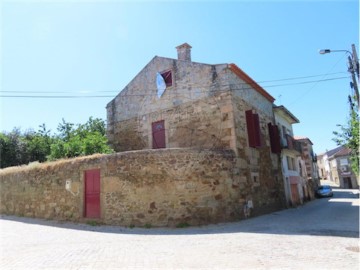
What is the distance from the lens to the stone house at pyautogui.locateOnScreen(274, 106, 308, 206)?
1805 cm

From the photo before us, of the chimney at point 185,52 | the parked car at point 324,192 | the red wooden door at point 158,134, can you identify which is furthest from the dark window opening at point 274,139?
the parked car at point 324,192

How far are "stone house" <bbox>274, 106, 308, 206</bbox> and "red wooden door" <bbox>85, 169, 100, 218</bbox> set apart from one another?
448 inches

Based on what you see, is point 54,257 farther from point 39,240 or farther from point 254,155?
point 254,155

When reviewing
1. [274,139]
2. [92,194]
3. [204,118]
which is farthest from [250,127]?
[92,194]

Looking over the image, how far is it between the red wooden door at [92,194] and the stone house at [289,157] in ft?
37.3

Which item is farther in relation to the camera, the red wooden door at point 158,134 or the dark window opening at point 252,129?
the red wooden door at point 158,134

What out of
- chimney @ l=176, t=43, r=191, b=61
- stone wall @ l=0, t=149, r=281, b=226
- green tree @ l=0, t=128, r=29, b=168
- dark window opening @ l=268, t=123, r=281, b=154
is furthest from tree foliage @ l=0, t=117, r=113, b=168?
dark window opening @ l=268, t=123, r=281, b=154

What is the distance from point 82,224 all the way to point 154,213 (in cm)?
277

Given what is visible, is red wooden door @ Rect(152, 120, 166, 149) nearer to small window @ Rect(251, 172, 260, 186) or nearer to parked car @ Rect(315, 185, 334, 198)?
small window @ Rect(251, 172, 260, 186)

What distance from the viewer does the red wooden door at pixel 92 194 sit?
1054 cm

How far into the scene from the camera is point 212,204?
10.2 m

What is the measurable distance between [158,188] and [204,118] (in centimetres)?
420

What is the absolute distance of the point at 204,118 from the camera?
1273 cm

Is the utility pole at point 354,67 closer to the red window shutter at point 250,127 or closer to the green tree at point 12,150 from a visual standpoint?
the red window shutter at point 250,127
